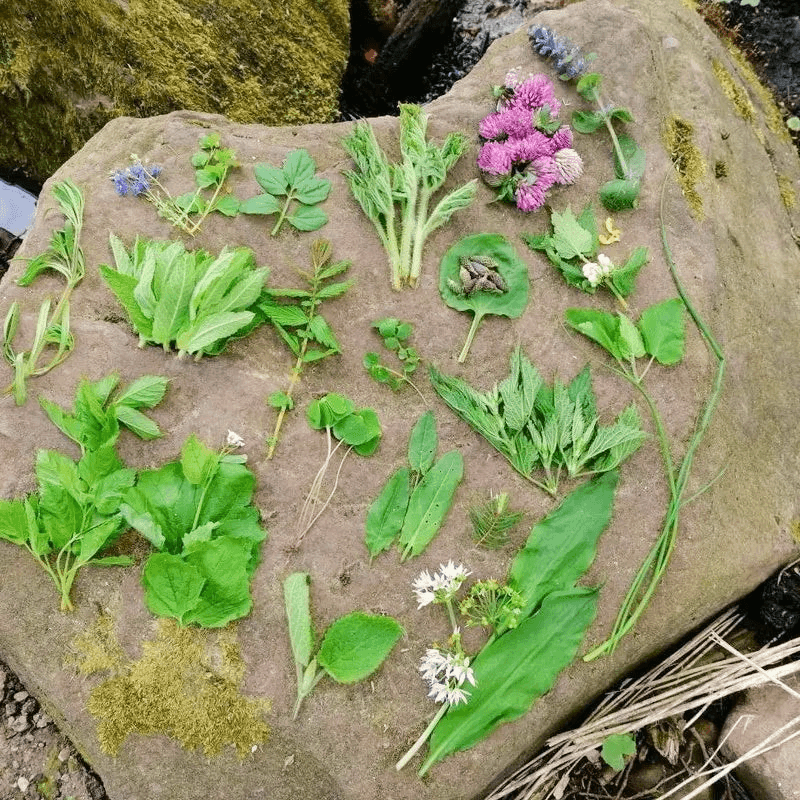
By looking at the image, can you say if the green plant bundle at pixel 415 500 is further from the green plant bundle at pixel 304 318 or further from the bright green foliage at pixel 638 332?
the bright green foliage at pixel 638 332

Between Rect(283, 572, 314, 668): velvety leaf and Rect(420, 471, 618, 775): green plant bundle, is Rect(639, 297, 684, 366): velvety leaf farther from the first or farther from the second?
Rect(283, 572, 314, 668): velvety leaf

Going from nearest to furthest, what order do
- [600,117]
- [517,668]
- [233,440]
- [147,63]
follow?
[517,668], [233,440], [600,117], [147,63]

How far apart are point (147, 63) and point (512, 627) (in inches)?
117

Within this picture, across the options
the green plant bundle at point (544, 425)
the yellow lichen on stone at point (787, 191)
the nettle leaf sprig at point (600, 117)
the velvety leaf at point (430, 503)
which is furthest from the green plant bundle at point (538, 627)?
the yellow lichen on stone at point (787, 191)

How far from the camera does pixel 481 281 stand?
114 inches

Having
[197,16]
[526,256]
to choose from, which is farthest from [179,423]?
[197,16]

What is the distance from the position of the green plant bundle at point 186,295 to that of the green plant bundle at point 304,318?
10 cm

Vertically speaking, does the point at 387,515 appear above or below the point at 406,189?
below

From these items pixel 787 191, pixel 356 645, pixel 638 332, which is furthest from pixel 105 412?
pixel 787 191

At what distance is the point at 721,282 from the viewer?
3107mm

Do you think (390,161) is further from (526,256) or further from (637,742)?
(637,742)

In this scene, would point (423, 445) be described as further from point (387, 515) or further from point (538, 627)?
point (538, 627)

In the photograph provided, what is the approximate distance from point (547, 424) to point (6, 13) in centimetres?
295

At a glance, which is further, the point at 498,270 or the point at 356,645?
the point at 498,270
